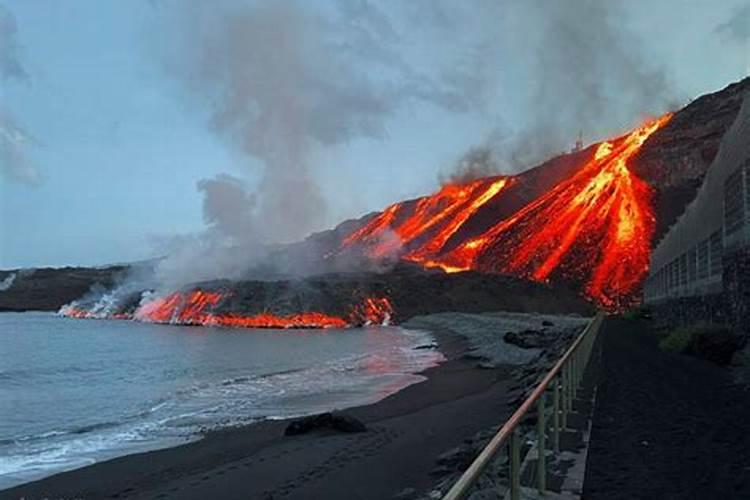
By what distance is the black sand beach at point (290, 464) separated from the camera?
43.9 ft

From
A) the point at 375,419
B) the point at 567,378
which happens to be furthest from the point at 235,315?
the point at 567,378

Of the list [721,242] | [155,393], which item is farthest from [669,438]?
[155,393]

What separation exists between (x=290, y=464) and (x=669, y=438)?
7.31 m

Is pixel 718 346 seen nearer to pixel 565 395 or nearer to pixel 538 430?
pixel 565 395

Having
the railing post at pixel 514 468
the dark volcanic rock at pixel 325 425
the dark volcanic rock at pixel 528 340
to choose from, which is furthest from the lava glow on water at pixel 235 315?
the railing post at pixel 514 468

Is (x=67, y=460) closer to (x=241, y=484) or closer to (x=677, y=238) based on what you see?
(x=241, y=484)

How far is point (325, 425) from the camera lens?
1897 cm

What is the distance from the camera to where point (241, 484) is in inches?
546

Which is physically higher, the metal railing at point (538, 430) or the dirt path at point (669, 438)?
the metal railing at point (538, 430)

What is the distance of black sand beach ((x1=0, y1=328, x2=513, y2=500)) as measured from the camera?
13.4 meters

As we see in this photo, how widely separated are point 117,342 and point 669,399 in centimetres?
7029

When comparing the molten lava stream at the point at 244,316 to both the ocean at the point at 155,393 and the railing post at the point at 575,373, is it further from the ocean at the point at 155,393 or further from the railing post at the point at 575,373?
the railing post at the point at 575,373

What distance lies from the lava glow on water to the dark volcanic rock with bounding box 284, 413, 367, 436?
11167 centimetres

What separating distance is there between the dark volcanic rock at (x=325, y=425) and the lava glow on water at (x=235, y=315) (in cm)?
11167
